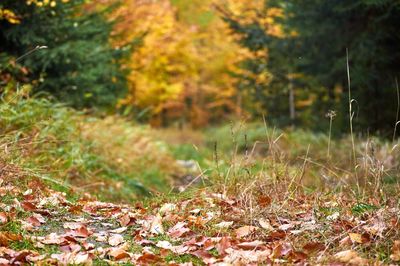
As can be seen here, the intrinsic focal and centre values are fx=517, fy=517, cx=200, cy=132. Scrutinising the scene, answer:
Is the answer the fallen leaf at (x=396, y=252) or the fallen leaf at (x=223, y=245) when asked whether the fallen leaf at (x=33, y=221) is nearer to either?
the fallen leaf at (x=223, y=245)

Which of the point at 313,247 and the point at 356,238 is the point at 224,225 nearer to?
the point at 313,247

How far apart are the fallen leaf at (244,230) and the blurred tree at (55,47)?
6.03m

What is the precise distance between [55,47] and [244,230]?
6.81 meters

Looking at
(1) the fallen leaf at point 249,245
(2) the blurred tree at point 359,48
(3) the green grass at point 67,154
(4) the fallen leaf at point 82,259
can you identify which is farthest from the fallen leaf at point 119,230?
(2) the blurred tree at point 359,48

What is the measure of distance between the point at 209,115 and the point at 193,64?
5.53 meters

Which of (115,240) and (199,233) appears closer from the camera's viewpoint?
(115,240)

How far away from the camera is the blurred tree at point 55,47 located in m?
9.02

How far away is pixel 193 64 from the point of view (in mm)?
26406

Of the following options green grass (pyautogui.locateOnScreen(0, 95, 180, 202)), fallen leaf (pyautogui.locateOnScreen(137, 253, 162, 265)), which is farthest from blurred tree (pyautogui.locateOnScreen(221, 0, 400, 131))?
A: fallen leaf (pyautogui.locateOnScreen(137, 253, 162, 265))

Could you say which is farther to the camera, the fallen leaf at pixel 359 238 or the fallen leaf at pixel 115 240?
the fallen leaf at pixel 115 240

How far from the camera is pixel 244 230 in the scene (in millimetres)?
3742

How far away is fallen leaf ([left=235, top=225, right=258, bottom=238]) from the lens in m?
3.70

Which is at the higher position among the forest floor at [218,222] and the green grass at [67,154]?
the forest floor at [218,222]

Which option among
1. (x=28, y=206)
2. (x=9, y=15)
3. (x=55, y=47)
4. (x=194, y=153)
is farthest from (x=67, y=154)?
(x=194, y=153)
